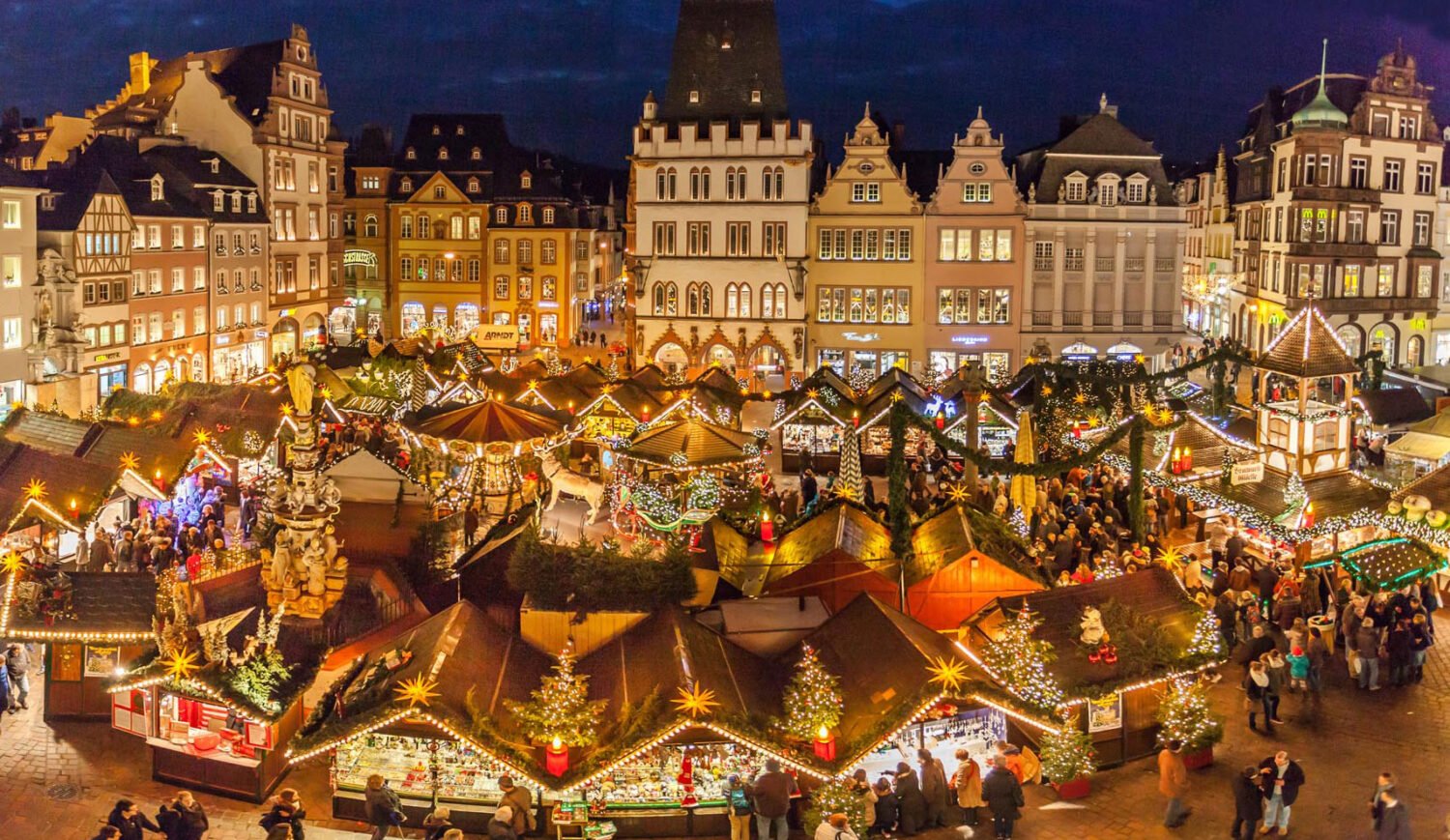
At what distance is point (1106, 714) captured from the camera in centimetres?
1591

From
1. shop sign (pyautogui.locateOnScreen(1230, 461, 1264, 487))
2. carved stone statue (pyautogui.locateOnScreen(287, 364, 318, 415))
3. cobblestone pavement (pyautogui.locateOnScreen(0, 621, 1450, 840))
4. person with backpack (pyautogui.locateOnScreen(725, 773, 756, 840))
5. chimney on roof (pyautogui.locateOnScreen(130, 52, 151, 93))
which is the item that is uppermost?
chimney on roof (pyautogui.locateOnScreen(130, 52, 151, 93))

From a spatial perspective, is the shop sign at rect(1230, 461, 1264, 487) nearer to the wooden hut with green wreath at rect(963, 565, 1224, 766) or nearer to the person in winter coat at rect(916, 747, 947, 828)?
the wooden hut with green wreath at rect(963, 565, 1224, 766)

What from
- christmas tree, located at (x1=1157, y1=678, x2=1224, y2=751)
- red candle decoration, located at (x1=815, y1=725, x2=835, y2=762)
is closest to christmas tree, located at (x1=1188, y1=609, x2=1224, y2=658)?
christmas tree, located at (x1=1157, y1=678, x2=1224, y2=751)

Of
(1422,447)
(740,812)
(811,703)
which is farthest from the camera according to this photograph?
(1422,447)

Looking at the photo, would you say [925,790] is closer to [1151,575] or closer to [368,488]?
[1151,575]

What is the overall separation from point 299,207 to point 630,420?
30.0 metres

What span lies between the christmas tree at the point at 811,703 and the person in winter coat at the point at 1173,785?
11.8ft

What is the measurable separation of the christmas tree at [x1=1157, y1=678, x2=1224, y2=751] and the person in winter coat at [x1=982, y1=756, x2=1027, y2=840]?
295 centimetres

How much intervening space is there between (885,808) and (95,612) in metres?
9.82

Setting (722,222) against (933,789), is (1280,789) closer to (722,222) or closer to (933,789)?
(933,789)

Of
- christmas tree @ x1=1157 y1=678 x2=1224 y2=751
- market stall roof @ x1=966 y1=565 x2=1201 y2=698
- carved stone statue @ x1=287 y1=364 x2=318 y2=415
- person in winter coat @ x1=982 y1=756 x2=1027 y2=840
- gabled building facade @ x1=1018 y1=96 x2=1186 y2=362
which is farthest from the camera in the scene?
gabled building facade @ x1=1018 y1=96 x2=1186 y2=362

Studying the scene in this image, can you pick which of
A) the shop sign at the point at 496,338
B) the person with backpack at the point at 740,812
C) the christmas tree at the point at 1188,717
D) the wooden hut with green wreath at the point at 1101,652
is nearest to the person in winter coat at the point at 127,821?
the person with backpack at the point at 740,812

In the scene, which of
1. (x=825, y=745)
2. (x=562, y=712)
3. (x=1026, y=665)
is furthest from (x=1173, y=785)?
(x=562, y=712)

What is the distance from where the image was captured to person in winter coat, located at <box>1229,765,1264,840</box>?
13.9m
